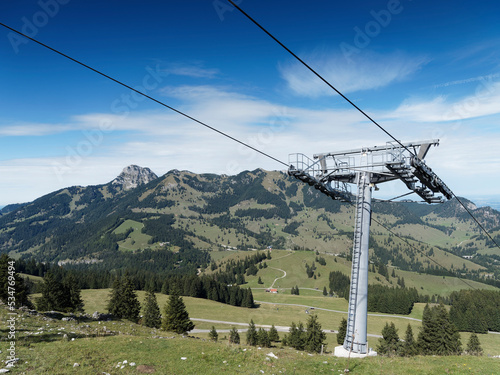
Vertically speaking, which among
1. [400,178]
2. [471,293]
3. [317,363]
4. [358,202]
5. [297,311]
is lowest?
[297,311]

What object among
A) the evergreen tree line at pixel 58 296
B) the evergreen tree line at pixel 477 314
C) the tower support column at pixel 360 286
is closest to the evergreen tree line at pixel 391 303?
the evergreen tree line at pixel 477 314

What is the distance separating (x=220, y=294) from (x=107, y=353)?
6112 inches

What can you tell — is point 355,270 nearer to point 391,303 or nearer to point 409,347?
point 409,347

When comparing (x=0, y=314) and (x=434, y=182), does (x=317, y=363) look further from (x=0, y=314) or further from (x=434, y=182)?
(x=0, y=314)

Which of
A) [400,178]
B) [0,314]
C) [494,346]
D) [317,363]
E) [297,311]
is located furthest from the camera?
[297,311]

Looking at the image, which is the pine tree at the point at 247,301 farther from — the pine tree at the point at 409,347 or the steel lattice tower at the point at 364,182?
the steel lattice tower at the point at 364,182

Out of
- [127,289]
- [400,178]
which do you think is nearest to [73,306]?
[127,289]

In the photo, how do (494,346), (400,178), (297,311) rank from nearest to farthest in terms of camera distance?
(400,178) < (494,346) < (297,311)

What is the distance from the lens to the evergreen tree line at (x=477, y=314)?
13625 centimetres

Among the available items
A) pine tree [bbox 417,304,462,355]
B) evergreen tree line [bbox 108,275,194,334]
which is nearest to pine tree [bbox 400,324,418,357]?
pine tree [bbox 417,304,462,355]

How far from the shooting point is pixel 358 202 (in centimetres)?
2320

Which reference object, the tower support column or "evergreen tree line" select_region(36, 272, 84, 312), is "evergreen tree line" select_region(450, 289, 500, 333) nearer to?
the tower support column

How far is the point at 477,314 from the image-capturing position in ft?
453

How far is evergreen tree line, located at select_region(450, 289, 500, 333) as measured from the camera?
136250 millimetres
